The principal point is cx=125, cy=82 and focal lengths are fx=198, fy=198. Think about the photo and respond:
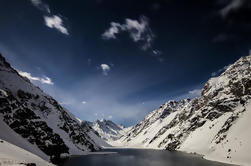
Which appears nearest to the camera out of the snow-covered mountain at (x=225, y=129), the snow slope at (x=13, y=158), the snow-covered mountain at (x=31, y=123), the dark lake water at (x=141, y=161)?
the snow slope at (x=13, y=158)

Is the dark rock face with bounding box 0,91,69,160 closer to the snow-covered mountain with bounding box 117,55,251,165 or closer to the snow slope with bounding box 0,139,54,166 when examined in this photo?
the snow slope with bounding box 0,139,54,166

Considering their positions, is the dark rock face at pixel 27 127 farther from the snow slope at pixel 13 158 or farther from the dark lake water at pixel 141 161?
the snow slope at pixel 13 158

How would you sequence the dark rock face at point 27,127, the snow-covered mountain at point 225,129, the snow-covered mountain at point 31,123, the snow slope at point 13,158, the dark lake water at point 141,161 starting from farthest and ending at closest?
1. the dark rock face at point 27,127
2. the snow-covered mountain at point 31,123
3. the snow-covered mountain at point 225,129
4. the dark lake water at point 141,161
5. the snow slope at point 13,158

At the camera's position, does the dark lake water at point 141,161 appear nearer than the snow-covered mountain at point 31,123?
Yes

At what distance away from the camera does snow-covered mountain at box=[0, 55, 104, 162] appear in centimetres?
7925

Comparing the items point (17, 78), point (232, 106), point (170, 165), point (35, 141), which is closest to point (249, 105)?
point (232, 106)

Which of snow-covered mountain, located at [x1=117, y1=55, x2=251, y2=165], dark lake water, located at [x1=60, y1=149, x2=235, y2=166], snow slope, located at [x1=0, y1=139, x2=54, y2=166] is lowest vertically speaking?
snow slope, located at [x1=0, y1=139, x2=54, y2=166]

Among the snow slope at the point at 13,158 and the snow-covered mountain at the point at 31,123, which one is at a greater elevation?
Answer: the snow-covered mountain at the point at 31,123

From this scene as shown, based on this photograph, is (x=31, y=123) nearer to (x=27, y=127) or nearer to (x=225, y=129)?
(x=27, y=127)

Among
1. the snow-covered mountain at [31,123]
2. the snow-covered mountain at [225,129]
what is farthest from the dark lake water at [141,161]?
the snow-covered mountain at [31,123]

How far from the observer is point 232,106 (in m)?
131

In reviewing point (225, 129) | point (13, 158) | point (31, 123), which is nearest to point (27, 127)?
point (31, 123)

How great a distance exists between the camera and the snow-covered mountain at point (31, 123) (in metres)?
79.2

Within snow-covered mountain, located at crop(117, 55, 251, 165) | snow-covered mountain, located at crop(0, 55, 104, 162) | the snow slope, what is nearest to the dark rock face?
snow-covered mountain, located at crop(0, 55, 104, 162)
